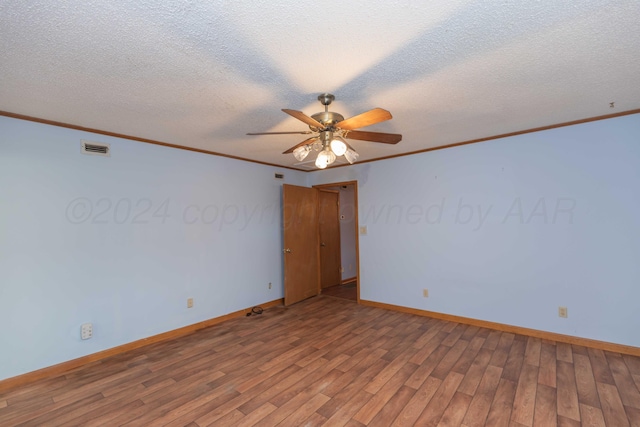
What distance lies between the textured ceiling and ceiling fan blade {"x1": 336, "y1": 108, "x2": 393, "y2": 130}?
11.0 inches

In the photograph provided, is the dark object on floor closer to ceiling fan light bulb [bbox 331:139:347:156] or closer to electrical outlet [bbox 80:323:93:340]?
electrical outlet [bbox 80:323:93:340]

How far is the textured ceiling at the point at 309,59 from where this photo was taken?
1.34 metres

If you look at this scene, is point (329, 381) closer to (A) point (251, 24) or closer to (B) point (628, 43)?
(A) point (251, 24)

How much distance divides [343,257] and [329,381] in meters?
3.93

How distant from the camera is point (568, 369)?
247cm

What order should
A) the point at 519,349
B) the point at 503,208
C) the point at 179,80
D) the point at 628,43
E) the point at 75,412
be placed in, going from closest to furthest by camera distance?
the point at 628,43 < the point at 179,80 < the point at 75,412 < the point at 519,349 < the point at 503,208

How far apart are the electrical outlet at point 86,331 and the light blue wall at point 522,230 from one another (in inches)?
145

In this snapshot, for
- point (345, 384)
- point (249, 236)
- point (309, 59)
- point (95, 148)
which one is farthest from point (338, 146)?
point (249, 236)

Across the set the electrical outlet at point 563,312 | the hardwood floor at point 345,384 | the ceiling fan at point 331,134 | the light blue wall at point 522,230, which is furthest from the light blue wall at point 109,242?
the electrical outlet at point 563,312

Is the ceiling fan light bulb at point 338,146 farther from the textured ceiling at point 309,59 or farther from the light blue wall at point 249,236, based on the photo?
the light blue wall at point 249,236

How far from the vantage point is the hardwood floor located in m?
1.95

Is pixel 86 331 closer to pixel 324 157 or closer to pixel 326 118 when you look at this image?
pixel 324 157

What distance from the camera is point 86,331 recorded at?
2771mm

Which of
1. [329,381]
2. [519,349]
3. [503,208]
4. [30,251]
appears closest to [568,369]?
[519,349]
